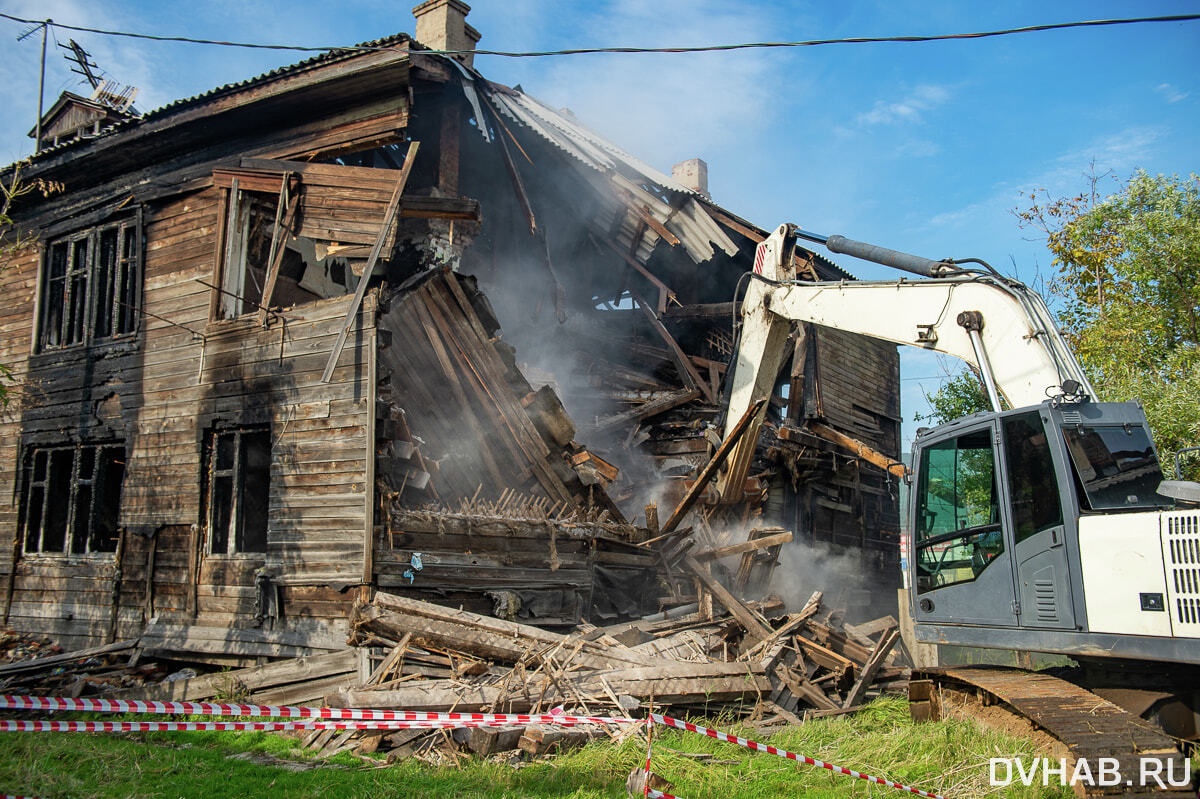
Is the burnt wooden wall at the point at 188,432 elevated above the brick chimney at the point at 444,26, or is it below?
below

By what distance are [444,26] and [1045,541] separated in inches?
512

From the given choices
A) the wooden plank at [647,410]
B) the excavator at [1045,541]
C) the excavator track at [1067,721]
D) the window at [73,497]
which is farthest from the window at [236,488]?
the excavator track at [1067,721]

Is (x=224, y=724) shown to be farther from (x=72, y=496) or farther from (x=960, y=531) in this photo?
(x=72, y=496)

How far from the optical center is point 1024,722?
18.5ft

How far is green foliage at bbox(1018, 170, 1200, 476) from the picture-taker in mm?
15000

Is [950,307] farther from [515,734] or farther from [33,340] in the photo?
[33,340]

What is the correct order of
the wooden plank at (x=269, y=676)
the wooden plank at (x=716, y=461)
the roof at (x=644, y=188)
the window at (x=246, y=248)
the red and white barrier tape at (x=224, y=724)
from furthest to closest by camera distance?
the roof at (x=644, y=188) < the window at (x=246, y=248) < the wooden plank at (x=716, y=461) < the wooden plank at (x=269, y=676) < the red and white barrier tape at (x=224, y=724)

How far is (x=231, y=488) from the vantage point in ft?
35.8

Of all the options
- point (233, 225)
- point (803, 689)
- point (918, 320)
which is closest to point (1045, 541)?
point (918, 320)

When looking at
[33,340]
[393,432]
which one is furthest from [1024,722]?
[33,340]

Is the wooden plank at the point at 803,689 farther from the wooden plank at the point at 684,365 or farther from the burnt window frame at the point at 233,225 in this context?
the burnt window frame at the point at 233,225

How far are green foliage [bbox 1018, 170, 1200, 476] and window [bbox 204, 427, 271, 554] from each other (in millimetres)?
14092

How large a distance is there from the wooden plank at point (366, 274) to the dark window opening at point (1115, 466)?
24.6 feet

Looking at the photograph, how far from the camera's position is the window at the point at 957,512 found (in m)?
6.59
